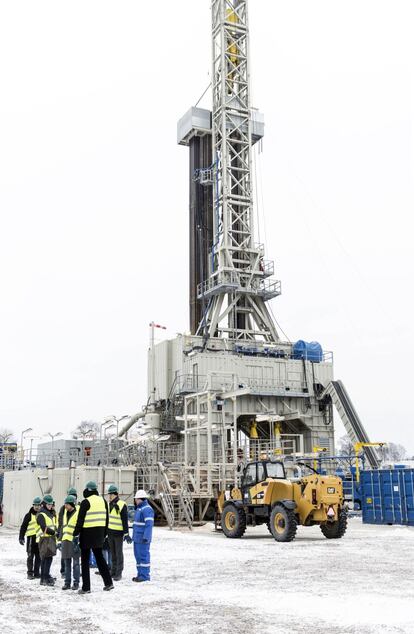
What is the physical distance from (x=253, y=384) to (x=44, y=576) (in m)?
29.4

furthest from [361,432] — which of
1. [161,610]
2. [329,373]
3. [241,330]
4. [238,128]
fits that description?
[161,610]

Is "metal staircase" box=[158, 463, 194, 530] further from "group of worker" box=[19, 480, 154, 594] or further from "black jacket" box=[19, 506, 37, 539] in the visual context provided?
"group of worker" box=[19, 480, 154, 594]

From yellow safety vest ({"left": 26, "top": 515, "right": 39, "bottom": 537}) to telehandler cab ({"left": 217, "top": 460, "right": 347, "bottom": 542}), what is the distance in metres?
7.98

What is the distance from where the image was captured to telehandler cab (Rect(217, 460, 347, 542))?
1912cm

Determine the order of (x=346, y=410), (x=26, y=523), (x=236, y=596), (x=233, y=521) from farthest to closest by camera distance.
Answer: (x=346, y=410)
(x=233, y=521)
(x=26, y=523)
(x=236, y=596)

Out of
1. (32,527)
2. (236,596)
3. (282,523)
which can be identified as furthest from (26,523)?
(282,523)

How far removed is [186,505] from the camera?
85.0 feet

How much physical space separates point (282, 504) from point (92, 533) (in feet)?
30.3

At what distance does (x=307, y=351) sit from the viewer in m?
43.9

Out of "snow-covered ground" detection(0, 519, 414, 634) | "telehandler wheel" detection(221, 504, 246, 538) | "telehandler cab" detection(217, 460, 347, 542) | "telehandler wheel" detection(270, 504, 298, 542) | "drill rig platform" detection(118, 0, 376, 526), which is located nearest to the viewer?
"snow-covered ground" detection(0, 519, 414, 634)

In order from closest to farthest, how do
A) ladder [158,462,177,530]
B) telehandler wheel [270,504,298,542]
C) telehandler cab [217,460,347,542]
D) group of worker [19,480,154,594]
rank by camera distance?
group of worker [19,480,154,594], telehandler wheel [270,504,298,542], telehandler cab [217,460,347,542], ladder [158,462,177,530]

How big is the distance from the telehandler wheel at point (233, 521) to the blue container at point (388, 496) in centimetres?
737

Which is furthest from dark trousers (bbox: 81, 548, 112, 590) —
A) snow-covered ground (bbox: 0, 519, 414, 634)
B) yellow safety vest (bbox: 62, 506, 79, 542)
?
yellow safety vest (bbox: 62, 506, 79, 542)

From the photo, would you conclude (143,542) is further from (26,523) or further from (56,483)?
(56,483)
